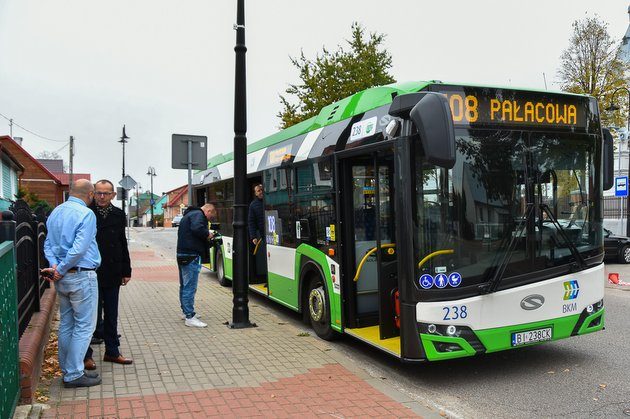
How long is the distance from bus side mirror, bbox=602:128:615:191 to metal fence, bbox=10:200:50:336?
6253 millimetres

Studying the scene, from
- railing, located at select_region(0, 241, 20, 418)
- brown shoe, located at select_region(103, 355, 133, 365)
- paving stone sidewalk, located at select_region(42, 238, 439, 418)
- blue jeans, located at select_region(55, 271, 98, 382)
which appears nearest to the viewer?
railing, located at select_region(0, 241, 20, 418)

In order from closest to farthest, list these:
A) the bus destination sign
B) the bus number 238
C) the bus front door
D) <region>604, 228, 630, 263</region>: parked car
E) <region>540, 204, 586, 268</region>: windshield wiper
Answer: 1. the bus number 238
2. the bus destination sign
3. <region>540, 204, 586, 268</region>: windshield wiper
4. the bus front door
5. <region>604, 228, 630, 263</region>: parked car

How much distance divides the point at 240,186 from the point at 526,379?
14.6 ft

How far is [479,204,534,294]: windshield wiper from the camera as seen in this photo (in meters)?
5.04

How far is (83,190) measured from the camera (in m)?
4.90

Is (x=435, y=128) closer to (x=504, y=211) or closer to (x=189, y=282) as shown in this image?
(x=504, y=211)

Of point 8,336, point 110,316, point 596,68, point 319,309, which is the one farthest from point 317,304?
point 596,68

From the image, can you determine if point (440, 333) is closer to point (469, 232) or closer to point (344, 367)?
point (469, 232)

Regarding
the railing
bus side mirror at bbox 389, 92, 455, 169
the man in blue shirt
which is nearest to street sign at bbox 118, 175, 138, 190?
the man in blue shirt

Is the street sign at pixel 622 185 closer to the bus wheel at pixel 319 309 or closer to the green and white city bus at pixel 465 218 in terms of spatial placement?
the green and white city bus at pixel 465 218

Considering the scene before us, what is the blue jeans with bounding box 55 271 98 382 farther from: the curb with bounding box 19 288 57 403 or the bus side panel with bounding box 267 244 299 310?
the bus side panel with bounding box 267 244 299 310

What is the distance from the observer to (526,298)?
5211mm

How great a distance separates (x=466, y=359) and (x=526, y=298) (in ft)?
4.45

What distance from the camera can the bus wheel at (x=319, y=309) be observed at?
271 inches
